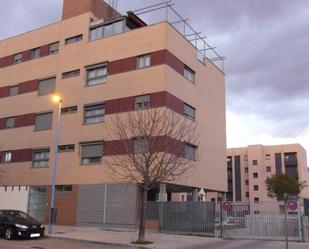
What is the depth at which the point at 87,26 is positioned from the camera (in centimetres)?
3841

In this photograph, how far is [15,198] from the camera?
1523 inches

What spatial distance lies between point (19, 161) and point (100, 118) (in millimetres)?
9271

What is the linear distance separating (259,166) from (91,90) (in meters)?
78.4

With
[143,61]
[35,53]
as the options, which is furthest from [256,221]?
[35,53]

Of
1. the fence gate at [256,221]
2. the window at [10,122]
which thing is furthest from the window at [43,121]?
the fence gate at [256,221]

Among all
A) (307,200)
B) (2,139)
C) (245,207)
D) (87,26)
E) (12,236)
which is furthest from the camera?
(2,139)

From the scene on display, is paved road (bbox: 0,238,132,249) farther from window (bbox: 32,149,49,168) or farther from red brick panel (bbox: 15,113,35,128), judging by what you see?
red brick panel (bbox: 15,113,35,128)

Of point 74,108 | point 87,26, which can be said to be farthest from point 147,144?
point 87,26

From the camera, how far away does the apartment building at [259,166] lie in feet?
347

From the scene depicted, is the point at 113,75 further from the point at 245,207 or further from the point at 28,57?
the point at 245,207

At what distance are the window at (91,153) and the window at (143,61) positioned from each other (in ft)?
21.8

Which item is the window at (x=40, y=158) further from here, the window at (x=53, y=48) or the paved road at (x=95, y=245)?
the paved road at (x=95, y=245)

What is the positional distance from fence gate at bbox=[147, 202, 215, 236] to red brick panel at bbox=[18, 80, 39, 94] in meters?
16.4

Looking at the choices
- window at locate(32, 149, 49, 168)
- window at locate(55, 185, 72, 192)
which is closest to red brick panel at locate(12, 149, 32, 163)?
window at locate(32, 149, 49, 168)
